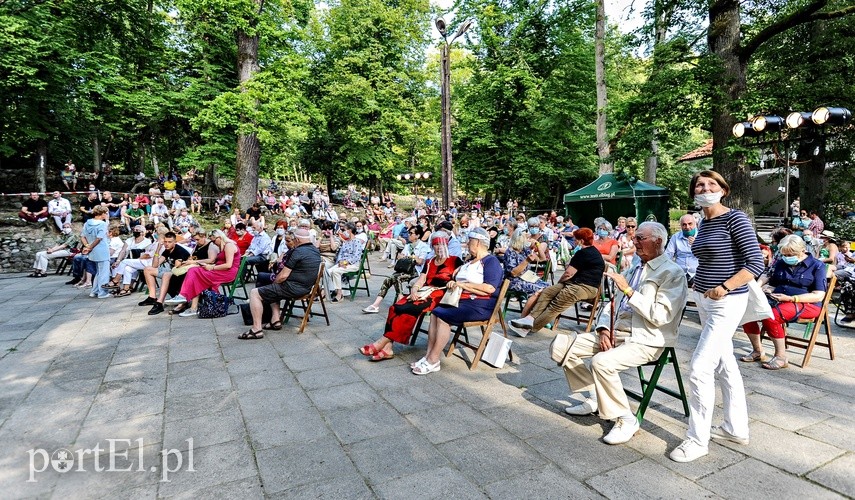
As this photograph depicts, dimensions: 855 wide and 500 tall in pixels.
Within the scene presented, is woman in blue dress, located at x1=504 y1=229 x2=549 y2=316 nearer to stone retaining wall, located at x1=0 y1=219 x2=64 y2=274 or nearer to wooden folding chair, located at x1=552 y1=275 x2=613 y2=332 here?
wooden folding chair, located at x1=552 y1=275 x2=613 y2=332

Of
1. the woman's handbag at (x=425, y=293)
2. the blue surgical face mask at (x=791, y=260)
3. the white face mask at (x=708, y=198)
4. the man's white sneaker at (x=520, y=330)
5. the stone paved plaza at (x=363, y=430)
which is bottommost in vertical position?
the stone paved plaza at (x=363, y=430)

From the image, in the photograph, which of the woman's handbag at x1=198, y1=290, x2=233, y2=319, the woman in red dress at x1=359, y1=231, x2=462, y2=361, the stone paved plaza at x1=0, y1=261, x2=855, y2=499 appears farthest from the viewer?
the woman's handbag at x1=198, y1=290, x2=233, y2=319

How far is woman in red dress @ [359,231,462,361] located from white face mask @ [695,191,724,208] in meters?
2.55

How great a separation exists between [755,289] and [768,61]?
645 inches

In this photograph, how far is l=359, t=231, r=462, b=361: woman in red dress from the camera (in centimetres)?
457

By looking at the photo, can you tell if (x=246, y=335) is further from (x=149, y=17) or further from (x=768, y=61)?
(x=768, y=61)

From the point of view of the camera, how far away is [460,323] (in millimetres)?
4254

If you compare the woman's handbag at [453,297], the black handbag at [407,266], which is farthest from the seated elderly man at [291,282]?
the black handbag at [407,266]

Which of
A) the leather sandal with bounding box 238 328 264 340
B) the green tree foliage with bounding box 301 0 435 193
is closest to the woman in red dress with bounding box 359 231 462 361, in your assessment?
the leather sandal with bounding box 238 328 264 340

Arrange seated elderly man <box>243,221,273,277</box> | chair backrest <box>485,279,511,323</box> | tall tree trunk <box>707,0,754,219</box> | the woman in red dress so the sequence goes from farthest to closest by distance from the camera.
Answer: tall tree trunk <box>707,0,754,219</box>, seated elderly man <box>243,221,273,277</box>, the woman in red dress, chair backrest <box>485,279,511,323</box>

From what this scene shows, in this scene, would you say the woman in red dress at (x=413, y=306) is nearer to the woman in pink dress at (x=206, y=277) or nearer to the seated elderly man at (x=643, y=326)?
the seated elderly man at (x=643, y=326)

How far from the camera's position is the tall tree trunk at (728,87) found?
10.4m

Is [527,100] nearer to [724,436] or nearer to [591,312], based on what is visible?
[591,312]

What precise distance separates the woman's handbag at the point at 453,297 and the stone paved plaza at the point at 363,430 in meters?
0.66
